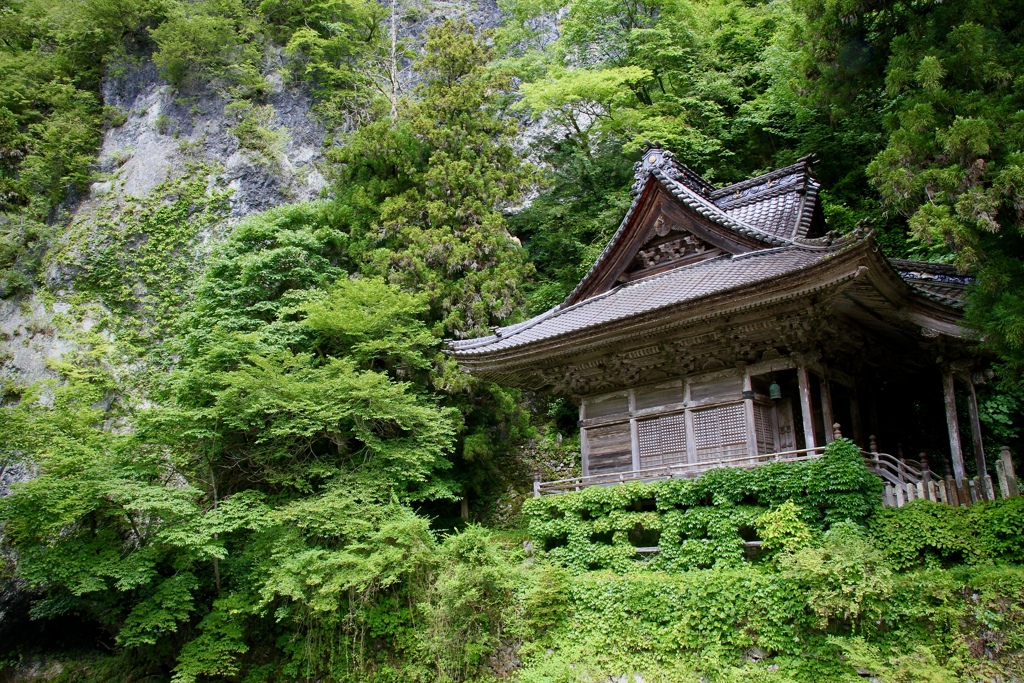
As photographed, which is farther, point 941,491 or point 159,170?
point 159,170

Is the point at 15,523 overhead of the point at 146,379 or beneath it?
beneath

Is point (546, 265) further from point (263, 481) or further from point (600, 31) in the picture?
point (263, 481)

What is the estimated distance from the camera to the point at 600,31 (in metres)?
22.5

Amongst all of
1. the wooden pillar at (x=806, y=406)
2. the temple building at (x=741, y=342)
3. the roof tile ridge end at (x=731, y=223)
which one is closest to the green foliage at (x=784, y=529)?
the temple building at (x=741, y=342)

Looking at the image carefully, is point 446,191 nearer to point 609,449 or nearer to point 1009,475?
point 609,449

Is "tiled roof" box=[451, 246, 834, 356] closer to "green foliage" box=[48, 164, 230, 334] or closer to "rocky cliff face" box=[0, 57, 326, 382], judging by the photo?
"green foliage" box=[48, 164, 230, 334]

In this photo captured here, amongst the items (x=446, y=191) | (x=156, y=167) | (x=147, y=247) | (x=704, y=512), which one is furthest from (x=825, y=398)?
(x=156, y=167)

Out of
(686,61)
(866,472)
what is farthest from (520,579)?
(686,61)

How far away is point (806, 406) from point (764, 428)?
0.85m

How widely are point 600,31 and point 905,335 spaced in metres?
15.6

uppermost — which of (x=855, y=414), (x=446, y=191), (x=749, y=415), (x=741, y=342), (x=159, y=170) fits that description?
(x=159, y=170)

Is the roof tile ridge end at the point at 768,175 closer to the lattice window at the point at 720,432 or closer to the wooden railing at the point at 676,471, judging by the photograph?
the lattice window at the point at 720,432

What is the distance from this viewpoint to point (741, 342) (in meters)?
10.6

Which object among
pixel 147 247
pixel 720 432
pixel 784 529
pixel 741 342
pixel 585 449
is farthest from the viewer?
pixel 147 247
